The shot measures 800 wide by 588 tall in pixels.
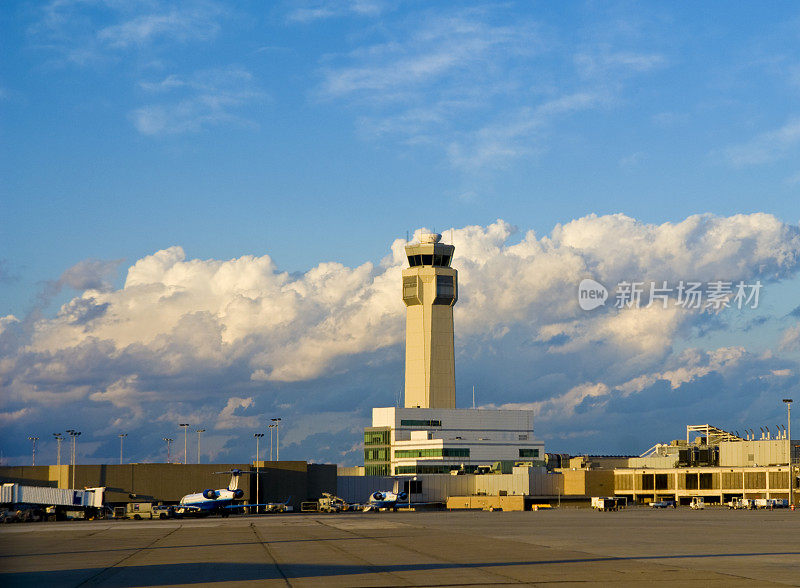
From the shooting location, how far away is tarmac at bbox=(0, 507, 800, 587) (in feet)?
136

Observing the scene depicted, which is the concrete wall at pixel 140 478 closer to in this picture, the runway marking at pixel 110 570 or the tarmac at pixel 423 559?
the tarmac at pixel 423 559

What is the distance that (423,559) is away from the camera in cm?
5228

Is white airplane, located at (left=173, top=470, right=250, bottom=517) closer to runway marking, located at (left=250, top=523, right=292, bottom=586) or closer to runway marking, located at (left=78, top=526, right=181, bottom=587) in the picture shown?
runway marking, located at (left=250, top=523, right=292, bottom=586)

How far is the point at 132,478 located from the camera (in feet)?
623

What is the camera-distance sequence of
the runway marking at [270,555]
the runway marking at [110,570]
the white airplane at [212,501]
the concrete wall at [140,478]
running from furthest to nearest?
the concrete wall at [140,478], the white airplane at [212,501], the runway marking at [110,570], the runway marking at [270,555]

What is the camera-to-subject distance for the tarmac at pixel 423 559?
41469mm

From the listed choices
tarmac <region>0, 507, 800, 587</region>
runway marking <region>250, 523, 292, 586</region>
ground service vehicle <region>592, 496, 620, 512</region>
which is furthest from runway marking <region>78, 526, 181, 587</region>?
ground service vehicle <region>592, 496, 620, 512</region>

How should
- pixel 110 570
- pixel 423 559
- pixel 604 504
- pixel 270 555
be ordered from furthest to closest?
pixel 604 504 → pixel 270 555 → pixel 423 559 → pixel 110 570

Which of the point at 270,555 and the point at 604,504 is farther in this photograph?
the point at 604,504

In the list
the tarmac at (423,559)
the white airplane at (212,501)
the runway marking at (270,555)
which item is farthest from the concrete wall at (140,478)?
the tarmac at (423,559)

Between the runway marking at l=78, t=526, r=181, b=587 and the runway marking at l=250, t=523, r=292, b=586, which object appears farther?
the runway marking at l=78, t=526, r=181, b=587

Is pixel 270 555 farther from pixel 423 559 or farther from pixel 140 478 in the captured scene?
pixel 140 478

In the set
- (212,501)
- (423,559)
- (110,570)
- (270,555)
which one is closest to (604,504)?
(212,501)

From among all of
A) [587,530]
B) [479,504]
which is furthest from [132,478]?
[587,530]
